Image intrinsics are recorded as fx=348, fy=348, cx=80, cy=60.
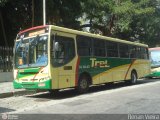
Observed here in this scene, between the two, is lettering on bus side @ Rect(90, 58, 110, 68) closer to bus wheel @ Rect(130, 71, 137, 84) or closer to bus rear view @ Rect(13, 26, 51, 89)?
bus rear view @ Rect(13, 26, 51, 89)

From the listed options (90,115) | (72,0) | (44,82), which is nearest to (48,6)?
(72,0)

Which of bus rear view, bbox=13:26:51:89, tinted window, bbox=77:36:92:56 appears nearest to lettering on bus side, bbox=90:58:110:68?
tinted window, bbox=77:36:92:56

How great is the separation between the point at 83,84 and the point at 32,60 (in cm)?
279

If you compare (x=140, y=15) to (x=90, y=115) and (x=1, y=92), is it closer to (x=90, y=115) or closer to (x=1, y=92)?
(x=1, y=92)

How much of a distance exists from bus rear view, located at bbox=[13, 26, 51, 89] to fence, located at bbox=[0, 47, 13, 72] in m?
5.34

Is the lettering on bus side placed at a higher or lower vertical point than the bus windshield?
lower

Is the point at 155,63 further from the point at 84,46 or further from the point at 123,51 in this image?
the point at 84,46

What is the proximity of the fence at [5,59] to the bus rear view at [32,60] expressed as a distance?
534cm

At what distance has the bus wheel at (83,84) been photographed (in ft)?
50.6

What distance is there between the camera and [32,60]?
14.2 meters

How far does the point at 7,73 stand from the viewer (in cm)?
2042

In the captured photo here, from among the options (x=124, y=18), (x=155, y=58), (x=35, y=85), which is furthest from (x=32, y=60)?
(x=124, y=18)

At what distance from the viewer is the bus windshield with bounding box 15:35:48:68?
13.8 m

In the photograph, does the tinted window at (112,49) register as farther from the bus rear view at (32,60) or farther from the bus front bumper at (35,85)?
the bus front bumper at (35,85)
